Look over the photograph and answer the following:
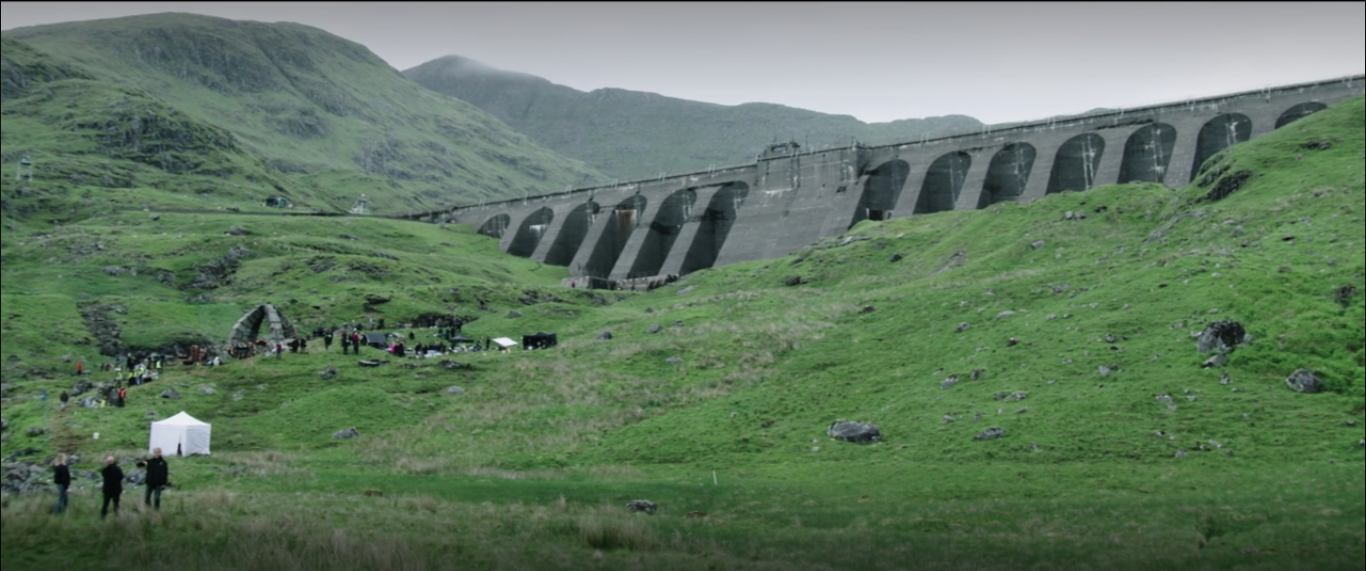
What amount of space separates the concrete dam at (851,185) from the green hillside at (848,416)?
22.5m

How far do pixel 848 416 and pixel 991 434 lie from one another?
25.6 ft

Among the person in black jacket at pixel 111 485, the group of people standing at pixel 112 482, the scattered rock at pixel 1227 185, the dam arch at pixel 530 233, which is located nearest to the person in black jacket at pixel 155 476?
the group of people standing at pixel 112 482

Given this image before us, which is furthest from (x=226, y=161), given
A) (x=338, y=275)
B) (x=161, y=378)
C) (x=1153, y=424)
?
(x=1153, y=424)

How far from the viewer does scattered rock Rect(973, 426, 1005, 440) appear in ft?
124

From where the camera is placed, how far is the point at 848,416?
44.3m

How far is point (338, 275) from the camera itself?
104 m

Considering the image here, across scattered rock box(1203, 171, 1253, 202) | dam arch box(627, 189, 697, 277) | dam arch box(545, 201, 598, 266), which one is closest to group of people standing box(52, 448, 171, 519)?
scattered rock box(1203, 171, 1253, 202)

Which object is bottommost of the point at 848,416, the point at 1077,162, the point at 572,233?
the point at 848,416

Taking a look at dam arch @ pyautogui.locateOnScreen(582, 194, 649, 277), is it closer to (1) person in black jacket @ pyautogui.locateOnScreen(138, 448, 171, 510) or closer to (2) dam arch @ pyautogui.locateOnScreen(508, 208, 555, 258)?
(2) dam arch @ pyautogui.locateOnScreen(508, 208, 555, 258)

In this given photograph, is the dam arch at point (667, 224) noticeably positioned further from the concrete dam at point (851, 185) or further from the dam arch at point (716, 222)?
the dam arch at point (716, 222)

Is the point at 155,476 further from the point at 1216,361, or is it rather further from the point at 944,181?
the point at 944,181

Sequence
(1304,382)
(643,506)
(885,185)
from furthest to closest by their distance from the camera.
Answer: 1. (885,185)
2. (1304,382)
3. (643,506)

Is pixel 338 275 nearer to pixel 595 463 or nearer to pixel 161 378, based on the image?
pixel 161 378

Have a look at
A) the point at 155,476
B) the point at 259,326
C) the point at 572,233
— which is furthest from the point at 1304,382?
the point at 572,233
